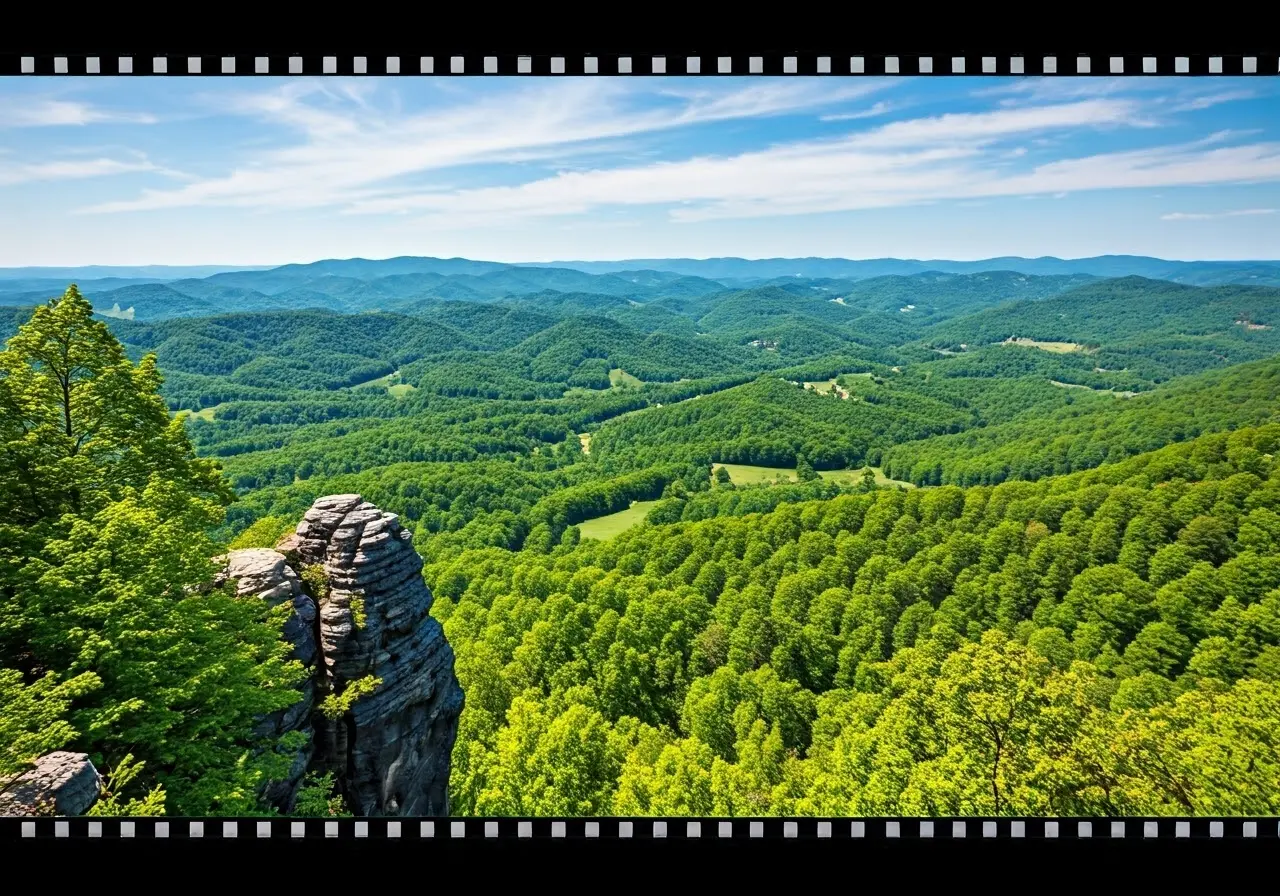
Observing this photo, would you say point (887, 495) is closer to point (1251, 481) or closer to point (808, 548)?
point (808, 548)

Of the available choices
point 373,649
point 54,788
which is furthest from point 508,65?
point 373,649

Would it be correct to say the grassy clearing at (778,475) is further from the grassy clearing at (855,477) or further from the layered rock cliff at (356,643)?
the layered rock cliff at (356,643)

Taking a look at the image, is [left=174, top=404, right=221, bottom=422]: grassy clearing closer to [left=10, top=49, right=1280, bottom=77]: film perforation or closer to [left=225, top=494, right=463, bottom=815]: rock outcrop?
[left=225, top=494, right=463, bottom=815]: rock outcrop

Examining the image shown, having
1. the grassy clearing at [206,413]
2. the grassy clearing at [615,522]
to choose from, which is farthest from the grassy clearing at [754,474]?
the grassy clearing at [206,413]

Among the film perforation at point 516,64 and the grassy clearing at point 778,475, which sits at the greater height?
the film perforation at point 516,64

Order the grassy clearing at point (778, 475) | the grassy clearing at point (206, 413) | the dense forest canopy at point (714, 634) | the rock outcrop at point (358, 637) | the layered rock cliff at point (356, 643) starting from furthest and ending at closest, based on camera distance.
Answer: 1. the grassy clearing at point (206, 413)
2. the grassy clearing at point (778, 475)
3. the rock outcrop at point (358, 637)
4. the layered rock cliff at point (356, 643)
5. the dense forest canopy at point (714, 634)
